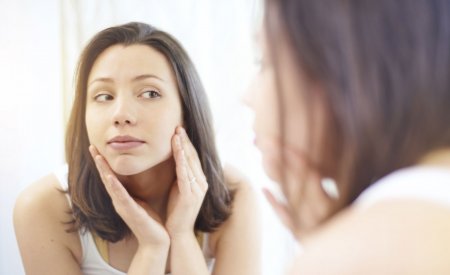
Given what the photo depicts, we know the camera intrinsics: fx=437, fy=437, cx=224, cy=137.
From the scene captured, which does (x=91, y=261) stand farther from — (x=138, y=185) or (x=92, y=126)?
(x=92, y=126)

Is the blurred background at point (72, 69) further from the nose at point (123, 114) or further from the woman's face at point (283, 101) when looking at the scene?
the woman's face at point (283, 101)

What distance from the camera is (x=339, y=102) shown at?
1.20 feet

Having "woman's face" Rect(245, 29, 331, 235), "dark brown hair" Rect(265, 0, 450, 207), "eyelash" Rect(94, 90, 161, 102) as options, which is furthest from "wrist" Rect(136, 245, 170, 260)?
"dark brown hair" Rect(265, 0, 450, 207)

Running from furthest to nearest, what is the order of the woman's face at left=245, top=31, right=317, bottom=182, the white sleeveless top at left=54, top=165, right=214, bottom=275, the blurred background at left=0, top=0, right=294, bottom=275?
the blurred background at left=0, top=0, right=294, bottom=275, the white sleeveless top at left=54, top=165, right=214, bottom=275, the woman's face at left=245, top=31, right=317, bottom=182

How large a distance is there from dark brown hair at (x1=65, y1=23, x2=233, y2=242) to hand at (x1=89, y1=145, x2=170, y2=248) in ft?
0.33

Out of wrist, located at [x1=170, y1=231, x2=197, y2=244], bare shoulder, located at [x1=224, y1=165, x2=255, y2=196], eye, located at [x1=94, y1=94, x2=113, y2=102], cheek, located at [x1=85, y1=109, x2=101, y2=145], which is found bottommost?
wrist, located at [x1=170, y1=231, x2=197, y2=244]

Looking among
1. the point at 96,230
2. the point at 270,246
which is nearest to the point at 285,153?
the point at 96,230

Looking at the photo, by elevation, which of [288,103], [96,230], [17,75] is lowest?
[96,230]

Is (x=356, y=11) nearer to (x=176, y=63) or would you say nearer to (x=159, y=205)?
(x=176, y=63)

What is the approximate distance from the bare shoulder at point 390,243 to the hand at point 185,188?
2.01 ft

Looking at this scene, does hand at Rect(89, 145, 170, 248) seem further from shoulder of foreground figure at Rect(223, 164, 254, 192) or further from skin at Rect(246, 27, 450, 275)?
skin at Rect(246, 27, 450, 275)

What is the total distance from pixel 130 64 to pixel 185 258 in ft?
1.35

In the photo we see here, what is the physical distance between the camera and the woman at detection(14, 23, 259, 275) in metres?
0.87

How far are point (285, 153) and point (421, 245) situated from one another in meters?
0.17
